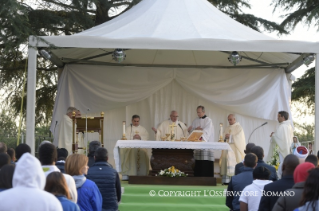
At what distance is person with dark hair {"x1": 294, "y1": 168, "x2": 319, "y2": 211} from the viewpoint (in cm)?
460

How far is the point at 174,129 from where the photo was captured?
14.6 meters

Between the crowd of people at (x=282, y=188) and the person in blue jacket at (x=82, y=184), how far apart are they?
1.48 meters

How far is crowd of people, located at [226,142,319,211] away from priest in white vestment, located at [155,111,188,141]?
6.80 meters

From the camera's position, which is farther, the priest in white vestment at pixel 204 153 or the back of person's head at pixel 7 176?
the priest in white vestment at pixel 204 153

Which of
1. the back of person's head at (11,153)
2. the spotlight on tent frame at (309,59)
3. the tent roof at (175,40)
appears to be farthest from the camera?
the spotlight on tent frame at (309,59)

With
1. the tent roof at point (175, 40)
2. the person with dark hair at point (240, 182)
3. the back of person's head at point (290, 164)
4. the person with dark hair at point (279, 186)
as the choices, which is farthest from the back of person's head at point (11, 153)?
the tent roof at point (175, 40)

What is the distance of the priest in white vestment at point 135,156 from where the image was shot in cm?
1413

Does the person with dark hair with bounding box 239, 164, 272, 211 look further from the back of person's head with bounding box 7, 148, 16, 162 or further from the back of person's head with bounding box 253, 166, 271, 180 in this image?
the back of person's head with bounding box 7, 148, 16, 162

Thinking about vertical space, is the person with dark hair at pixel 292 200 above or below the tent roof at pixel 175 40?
below

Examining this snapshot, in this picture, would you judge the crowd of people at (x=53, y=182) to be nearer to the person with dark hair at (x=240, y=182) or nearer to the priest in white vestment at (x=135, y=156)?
the person with dark hair at (x=240, y=182)

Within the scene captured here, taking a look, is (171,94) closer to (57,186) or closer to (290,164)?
(290,164)

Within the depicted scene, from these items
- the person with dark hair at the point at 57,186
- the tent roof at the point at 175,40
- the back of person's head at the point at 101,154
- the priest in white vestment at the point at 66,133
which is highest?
the tent roof at the point at 175,40

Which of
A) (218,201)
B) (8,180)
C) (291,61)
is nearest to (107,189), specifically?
(8,180)

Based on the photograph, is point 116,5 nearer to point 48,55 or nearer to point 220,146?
point 48,55
